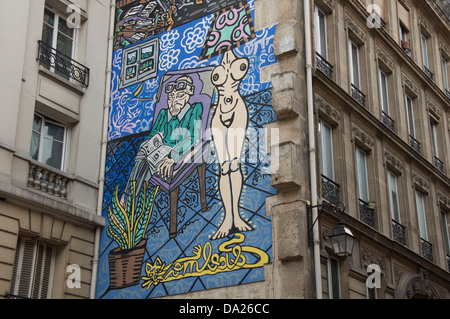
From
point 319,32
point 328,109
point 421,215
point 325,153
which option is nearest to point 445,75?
point 421,215

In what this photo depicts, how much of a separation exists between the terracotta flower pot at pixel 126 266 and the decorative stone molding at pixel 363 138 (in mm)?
4995

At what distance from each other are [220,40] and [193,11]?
46.3 inches

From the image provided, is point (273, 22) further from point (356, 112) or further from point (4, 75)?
point (4, 75)

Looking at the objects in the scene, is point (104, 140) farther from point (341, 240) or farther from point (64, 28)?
point (341, 240)

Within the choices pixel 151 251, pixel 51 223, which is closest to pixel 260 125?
pixel 151 251

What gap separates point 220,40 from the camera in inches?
571

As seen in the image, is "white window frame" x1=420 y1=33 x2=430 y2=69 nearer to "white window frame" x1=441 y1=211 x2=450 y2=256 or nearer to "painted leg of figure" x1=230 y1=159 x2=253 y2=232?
"white window frame" x1=441 y1=211 x2=450 y2=256

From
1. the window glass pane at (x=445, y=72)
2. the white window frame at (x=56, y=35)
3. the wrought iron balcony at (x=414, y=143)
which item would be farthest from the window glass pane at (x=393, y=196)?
the white window frame at (x=56, y=35)

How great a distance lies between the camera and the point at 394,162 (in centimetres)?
1664

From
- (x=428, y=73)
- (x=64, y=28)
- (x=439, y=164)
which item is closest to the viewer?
(x=64, y=28)

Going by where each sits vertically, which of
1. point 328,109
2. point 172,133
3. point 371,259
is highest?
point 328,109

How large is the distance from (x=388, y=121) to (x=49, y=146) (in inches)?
311

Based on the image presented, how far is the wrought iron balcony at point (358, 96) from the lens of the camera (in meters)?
16.0
